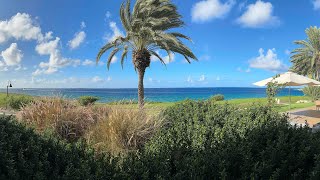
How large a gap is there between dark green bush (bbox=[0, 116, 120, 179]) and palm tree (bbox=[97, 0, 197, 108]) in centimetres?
1348

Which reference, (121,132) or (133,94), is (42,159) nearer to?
(121,132)

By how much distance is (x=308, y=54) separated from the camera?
1955 inches

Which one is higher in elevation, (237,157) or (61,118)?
(61,118)

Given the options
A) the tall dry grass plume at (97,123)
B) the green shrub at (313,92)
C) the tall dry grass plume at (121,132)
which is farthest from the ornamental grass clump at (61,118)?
the green shrub at (313,92)

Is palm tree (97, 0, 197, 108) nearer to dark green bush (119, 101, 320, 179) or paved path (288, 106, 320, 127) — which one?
paved path (288, 106, 320, 127)

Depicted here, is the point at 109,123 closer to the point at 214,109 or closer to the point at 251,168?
the point at 214,109

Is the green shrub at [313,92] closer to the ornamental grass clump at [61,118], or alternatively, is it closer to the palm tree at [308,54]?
the palm tree at [308,54]

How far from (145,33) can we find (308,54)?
→ 38.5 metres

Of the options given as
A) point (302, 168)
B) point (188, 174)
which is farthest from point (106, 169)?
point (302, 168)

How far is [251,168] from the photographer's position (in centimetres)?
351

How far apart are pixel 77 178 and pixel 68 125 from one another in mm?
4297

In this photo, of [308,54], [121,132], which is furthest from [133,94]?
[308,54]

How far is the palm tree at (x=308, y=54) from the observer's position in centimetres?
4734

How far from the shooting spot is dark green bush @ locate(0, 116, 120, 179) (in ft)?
10.8
